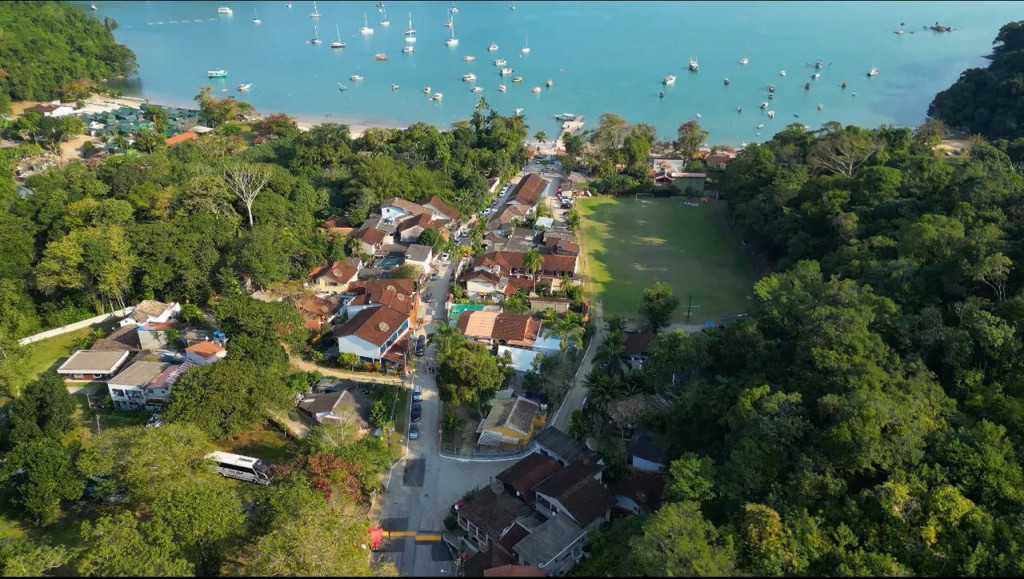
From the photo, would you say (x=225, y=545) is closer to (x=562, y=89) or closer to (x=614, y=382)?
(x=614, y=382)

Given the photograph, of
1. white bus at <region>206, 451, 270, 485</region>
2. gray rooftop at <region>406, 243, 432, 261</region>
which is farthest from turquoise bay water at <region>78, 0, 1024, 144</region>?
white bus at <region>206, 451, 270, 485</region>

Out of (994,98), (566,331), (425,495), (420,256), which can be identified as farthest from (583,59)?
(425,495)

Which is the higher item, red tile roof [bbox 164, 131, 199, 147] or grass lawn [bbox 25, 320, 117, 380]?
red tile roof [bbox 164, 131, 199, 147]

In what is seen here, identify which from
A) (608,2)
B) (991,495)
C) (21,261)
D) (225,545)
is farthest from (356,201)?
(608,2)

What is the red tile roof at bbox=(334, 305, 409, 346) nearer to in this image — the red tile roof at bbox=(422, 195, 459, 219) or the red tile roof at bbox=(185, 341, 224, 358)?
the red tile roof at bbox=(185, 341, 224, 358)

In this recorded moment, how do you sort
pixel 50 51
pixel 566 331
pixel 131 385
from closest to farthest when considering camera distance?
pixel 131 385 < pixel 566 331 < pixel 50 51

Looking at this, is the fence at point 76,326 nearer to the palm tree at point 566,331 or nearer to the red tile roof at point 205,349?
the red tile roof at point 205,349

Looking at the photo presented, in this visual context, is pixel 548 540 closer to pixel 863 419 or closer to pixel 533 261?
pixel 863 419
